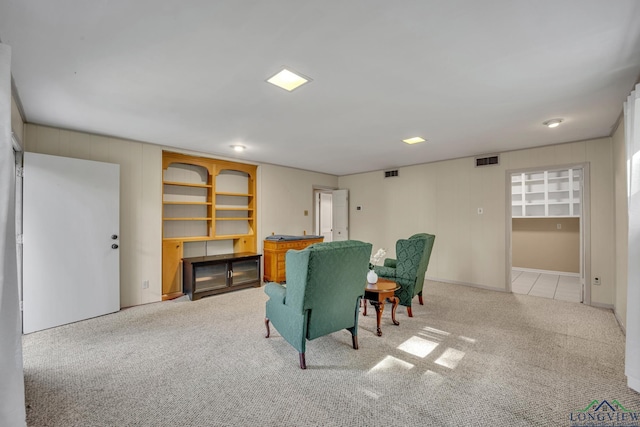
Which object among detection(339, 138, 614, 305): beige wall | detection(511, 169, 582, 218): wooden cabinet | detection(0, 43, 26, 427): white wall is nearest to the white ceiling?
detection(0, 43, 26, 427): white wall

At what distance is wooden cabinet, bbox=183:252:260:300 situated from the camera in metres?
4.24

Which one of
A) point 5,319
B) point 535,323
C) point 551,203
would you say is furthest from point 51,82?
point 551,203

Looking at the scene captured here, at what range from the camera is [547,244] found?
609cm

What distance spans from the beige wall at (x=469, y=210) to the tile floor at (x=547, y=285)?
486 mm

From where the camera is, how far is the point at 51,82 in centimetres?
226

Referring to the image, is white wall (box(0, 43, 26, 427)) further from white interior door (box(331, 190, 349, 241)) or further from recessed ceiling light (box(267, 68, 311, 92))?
white interior door (box(331, 190, 349, 241))

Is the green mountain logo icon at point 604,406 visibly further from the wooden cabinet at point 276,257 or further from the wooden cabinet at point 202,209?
the wooden cabinet at point 202,209

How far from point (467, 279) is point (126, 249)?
231 inches

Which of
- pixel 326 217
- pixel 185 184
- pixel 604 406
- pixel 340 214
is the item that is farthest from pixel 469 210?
pixel 185 184

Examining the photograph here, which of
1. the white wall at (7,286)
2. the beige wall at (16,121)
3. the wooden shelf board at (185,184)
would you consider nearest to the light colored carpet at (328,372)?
the white wall at (7,286)

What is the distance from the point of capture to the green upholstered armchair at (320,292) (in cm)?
224

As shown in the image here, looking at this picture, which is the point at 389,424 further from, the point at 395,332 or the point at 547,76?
the point at 547,76

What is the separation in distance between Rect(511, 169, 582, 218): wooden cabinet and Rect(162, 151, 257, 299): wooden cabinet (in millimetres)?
5746

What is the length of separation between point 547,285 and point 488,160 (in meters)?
2.73
